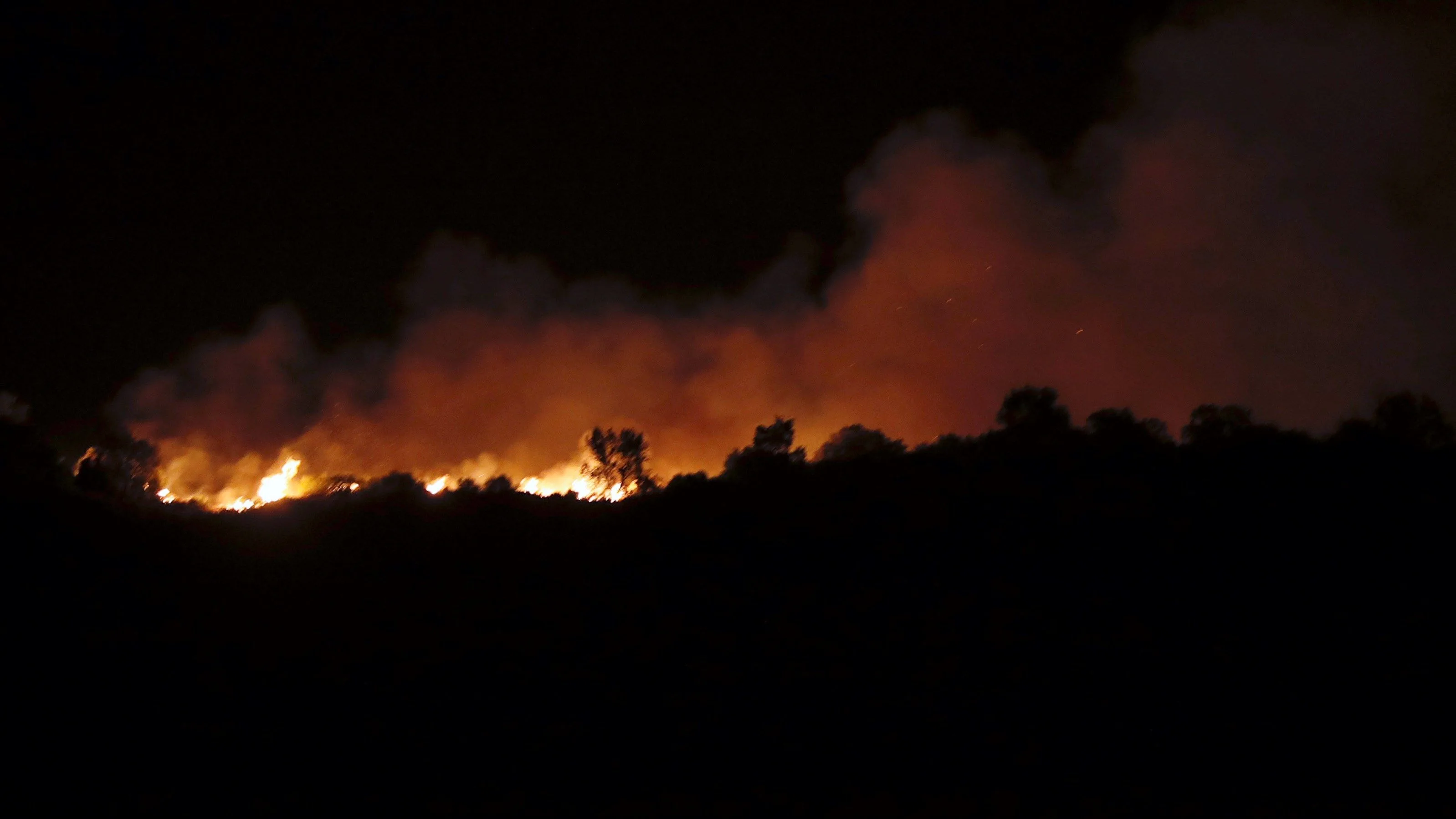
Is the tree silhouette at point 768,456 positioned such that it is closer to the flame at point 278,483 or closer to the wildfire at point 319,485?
the wildfire at point 319,485

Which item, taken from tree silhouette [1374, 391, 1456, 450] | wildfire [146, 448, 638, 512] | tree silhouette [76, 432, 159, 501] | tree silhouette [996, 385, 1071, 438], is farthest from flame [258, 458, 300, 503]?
tree silhouette [1374, 391, 1456, 450]

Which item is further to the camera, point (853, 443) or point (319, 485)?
point (319, 485)

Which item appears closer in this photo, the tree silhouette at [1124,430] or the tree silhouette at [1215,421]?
the tree silhouette at [1124,430]

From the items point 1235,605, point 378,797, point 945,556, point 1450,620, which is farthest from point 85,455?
point 1450,620

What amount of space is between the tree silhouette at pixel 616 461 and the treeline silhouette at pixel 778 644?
2090 cm

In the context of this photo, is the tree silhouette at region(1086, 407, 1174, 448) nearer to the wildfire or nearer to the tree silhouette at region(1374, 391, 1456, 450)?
the tree silhouette at region(1374, 391, 1456, 450)

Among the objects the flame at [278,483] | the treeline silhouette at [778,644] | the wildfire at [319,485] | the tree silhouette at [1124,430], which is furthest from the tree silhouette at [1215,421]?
the flame at [278,483]

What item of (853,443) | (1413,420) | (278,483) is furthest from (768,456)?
(278,483)

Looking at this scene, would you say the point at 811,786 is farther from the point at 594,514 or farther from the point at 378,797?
the point at 594,514

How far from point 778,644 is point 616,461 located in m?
26.7

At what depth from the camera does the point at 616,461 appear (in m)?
39.0

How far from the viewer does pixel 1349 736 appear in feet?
37.7

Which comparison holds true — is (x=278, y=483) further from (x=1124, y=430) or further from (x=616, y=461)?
(x=1124, y=430)

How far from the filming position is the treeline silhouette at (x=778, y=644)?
10500mm
